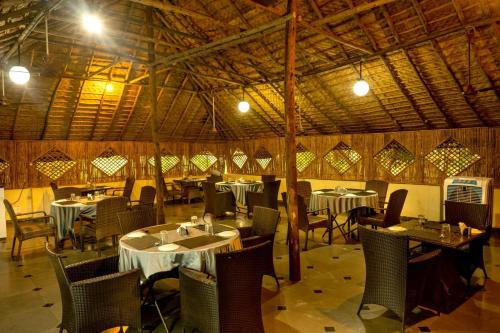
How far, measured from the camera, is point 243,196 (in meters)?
7.89

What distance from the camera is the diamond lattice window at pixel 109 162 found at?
9.61 meters

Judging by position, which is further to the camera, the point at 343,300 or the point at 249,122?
the point at 249,122

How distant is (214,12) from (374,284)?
18.4 feet

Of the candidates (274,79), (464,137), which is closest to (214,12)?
(274,79)

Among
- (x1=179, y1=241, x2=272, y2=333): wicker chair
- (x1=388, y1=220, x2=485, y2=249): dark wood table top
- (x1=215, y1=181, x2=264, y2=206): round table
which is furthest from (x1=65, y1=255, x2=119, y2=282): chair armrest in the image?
(x1=215, y1=181, x2=264, y2=206): round table

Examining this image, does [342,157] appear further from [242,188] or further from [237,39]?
[237,39]

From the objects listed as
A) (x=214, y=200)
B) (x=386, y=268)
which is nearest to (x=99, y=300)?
(x=386, y=268)

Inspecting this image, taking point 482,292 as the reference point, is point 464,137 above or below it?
above

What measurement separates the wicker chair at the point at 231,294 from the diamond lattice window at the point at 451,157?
5789mm

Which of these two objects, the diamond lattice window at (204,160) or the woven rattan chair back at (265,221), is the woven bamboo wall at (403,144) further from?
the woven rattan chair back at (265,221)

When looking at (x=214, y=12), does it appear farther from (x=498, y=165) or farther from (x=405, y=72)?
(x=498, y=165)

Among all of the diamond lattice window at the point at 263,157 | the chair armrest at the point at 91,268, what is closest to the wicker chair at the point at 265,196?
the chair armrest at the point at 91,268

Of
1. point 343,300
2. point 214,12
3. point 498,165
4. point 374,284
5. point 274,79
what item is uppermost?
point 214,12

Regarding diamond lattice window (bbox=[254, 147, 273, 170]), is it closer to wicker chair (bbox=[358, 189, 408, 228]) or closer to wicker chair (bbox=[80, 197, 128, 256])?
wicker chair (bbox=[358, 189, 408, 228])
